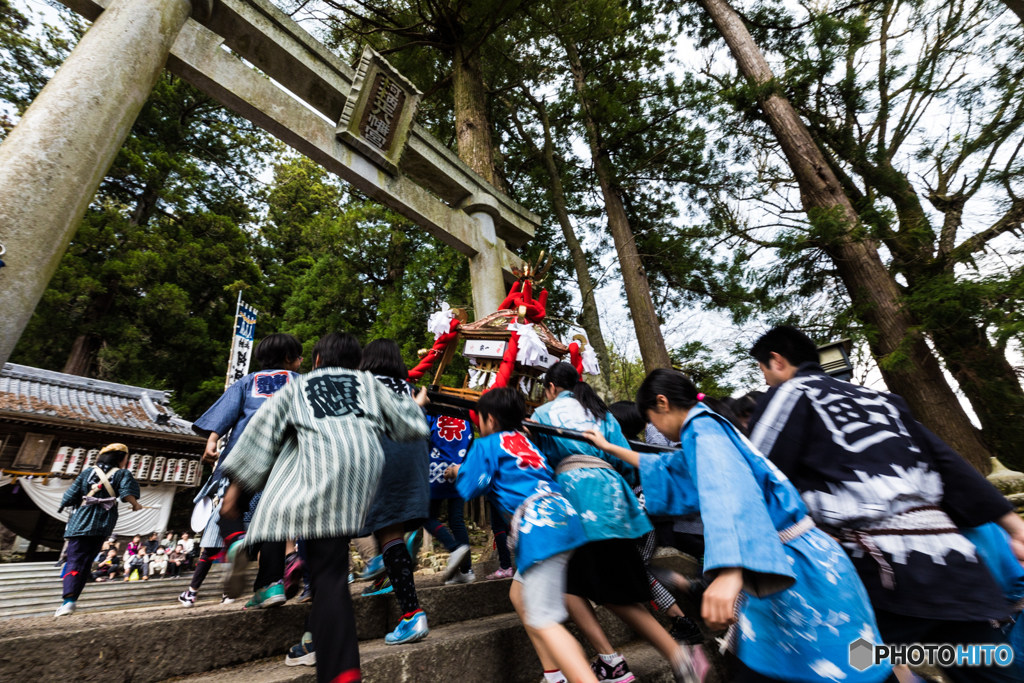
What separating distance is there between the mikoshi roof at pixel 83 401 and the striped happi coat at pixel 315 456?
1242 cm

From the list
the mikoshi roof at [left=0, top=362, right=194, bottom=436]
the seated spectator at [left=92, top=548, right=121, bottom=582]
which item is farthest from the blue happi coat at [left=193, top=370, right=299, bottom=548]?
the seated spectator at [left=92, top=548, right=121, bottom=582]

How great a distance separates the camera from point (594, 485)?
8.38 feet

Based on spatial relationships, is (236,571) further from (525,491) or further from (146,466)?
(146,466)

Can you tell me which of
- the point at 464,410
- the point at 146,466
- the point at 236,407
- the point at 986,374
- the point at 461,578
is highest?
the point at 986,374

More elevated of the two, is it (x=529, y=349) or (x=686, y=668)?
(x=529, y=349)

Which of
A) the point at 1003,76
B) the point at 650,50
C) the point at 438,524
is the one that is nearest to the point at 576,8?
the point at 650,50

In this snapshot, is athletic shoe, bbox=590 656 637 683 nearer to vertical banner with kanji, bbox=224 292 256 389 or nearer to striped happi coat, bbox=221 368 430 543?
striped happi coat, bbox=221 368 430 543

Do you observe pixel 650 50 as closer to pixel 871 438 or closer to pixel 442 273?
pixel 442 273

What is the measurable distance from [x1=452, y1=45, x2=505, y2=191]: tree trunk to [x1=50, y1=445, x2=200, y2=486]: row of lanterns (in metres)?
10.2

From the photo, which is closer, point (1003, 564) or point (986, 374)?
point (1003, 564)

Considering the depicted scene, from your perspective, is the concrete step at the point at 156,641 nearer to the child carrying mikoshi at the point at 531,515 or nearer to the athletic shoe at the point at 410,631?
the athletic shoe at the point at 410,631

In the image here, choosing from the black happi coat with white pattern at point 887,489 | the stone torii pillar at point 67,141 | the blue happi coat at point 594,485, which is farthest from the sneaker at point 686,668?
the stone torii pillar at point 67,141

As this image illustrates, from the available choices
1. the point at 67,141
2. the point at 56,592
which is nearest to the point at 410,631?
the point at 67,141

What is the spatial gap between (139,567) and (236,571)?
541 inches
